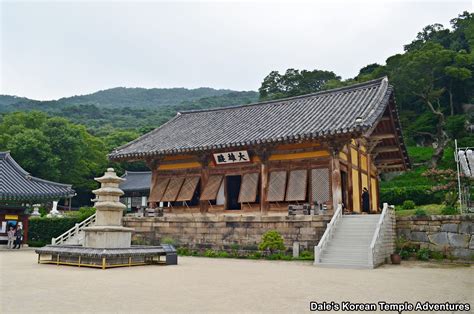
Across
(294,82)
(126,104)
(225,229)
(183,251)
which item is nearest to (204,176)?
(225,229)

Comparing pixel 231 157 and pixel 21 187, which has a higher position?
pixel 231 157

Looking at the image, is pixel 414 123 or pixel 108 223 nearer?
pixel 108 223

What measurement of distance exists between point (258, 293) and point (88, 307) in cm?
322

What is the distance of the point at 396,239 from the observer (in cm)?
1695

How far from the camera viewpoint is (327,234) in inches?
586

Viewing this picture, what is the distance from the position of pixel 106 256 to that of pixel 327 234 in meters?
7.78

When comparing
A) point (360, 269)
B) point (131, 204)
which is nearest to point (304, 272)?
point (360, 269)

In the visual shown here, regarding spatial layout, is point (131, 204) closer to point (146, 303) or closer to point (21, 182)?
point (21, 182)

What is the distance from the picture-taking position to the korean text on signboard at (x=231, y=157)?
20.2 m

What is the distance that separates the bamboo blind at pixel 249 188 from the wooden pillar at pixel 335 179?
3.91 m

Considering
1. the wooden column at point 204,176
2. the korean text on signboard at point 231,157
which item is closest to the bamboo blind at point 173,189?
the wooden column at point 204,176

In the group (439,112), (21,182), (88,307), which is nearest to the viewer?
(88,307)

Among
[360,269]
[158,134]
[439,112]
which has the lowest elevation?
[360,269]

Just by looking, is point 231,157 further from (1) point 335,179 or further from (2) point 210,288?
(2) point 210,288
